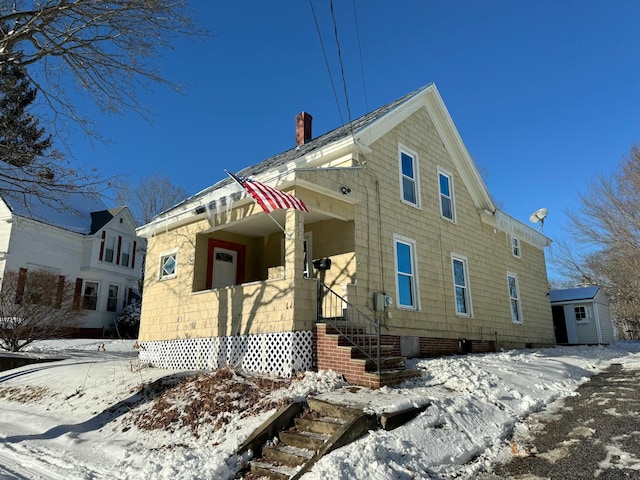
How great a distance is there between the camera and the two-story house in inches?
334

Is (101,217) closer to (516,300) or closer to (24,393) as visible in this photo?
(24,393)

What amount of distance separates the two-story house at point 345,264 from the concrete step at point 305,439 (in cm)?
181

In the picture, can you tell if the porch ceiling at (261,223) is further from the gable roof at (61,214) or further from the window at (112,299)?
the window at (112,299)

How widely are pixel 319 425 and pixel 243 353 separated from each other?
A: 3739mm

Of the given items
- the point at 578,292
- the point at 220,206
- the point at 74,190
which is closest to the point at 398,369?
the point at 220,206

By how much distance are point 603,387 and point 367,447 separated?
573 cm

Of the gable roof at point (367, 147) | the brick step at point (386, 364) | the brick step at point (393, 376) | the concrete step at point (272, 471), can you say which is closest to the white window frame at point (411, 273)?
the gable roof at point (367, 147)

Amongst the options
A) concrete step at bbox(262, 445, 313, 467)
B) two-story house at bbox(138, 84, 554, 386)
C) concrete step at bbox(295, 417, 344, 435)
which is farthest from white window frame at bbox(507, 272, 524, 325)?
concrete step at bbox(262, 445, 313, 467)

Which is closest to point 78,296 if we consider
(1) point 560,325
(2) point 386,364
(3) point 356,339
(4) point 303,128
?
(4) point 303,128

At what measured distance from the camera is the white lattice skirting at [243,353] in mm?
8102

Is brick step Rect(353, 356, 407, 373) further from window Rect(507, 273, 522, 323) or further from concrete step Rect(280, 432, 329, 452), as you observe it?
window Rect(507, 273, 522, 323)

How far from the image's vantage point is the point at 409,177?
12242 millimetres

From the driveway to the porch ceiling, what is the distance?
5.61 meters

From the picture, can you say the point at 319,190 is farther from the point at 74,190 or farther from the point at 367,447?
the point at 367,447
